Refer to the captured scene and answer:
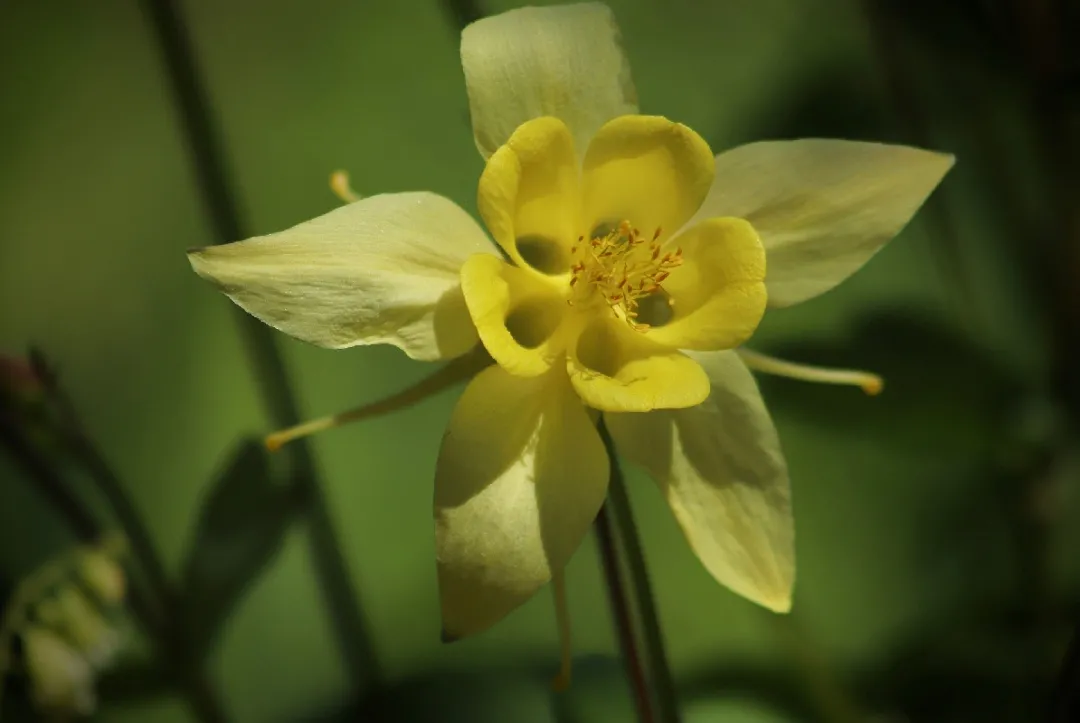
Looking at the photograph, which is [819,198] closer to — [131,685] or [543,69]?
[543,69]

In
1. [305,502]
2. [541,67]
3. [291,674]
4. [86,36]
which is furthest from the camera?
[86,36]

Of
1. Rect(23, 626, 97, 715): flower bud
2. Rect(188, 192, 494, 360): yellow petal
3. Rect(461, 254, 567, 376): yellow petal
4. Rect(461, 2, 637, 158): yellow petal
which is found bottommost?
Rect(23, 626, 97, 715): flower bud

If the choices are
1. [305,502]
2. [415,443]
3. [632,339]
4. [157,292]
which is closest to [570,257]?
[632,339]

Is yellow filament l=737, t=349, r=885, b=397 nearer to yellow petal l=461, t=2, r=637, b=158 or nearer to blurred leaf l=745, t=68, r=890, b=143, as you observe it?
yellow petal l=461, t=2, r=637, b=158

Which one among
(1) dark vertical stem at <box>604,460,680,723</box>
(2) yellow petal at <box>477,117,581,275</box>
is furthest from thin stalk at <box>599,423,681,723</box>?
(2) yellow petal at <box>477,117,581,275</box>

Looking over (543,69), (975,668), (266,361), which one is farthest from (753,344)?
(543,69)

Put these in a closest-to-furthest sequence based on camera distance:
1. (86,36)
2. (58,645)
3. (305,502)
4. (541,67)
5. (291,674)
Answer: (541,67) < (58,645) < (305,502) < (291,674) < (86,36)

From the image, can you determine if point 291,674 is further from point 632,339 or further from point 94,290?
point 632,339
